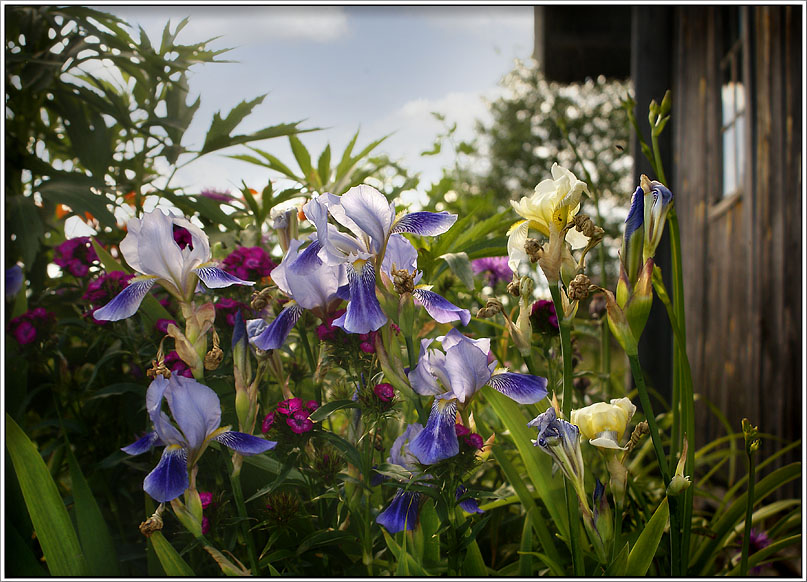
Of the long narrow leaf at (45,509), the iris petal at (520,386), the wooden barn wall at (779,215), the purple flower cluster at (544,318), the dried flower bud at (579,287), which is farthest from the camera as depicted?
the wooden barn wall at (779,215)

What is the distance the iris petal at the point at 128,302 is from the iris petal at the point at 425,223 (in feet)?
1.13

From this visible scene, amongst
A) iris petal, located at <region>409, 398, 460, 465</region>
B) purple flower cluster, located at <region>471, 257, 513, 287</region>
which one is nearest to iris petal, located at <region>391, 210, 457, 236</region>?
iris petal, located at <region>409, 398, 460, 465</region>

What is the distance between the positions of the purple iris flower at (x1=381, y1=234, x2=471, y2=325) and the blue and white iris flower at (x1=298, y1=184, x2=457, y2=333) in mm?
30

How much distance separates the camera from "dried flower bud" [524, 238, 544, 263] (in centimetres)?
71

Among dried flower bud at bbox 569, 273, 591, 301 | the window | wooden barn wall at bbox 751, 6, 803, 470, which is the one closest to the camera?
dried flower bud at bbox 569, 273, 591, 301

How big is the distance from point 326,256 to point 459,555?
43 centimetres

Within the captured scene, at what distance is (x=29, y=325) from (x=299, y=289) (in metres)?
0.77

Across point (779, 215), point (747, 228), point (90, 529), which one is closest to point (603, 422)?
point (90, 529)

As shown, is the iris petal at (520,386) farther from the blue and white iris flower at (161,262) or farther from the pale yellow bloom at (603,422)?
the blue and white iris flower at (161,262)

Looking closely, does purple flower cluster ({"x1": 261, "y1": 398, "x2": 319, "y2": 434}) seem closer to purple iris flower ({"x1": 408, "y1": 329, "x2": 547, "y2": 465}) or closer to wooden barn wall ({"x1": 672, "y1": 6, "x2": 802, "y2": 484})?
purple iris flower ({"x1": 408, "y1": 329, "x2": 547, "y2": 465})

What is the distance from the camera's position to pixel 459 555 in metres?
0.81

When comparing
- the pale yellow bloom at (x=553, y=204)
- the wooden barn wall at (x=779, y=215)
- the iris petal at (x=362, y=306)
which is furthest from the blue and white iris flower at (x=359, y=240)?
the wooden barn wall at (x=779, y=215)

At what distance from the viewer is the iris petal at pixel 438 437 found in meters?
0.71

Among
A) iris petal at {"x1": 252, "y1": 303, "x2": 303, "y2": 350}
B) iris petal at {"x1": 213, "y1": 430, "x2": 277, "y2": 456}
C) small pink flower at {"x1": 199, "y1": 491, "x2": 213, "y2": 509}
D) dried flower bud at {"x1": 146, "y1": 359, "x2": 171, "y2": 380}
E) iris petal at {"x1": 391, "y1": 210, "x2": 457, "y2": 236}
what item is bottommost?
small pink flower at {"x1": 199, "y1": 491, "x2": 213, "y2": 509}
